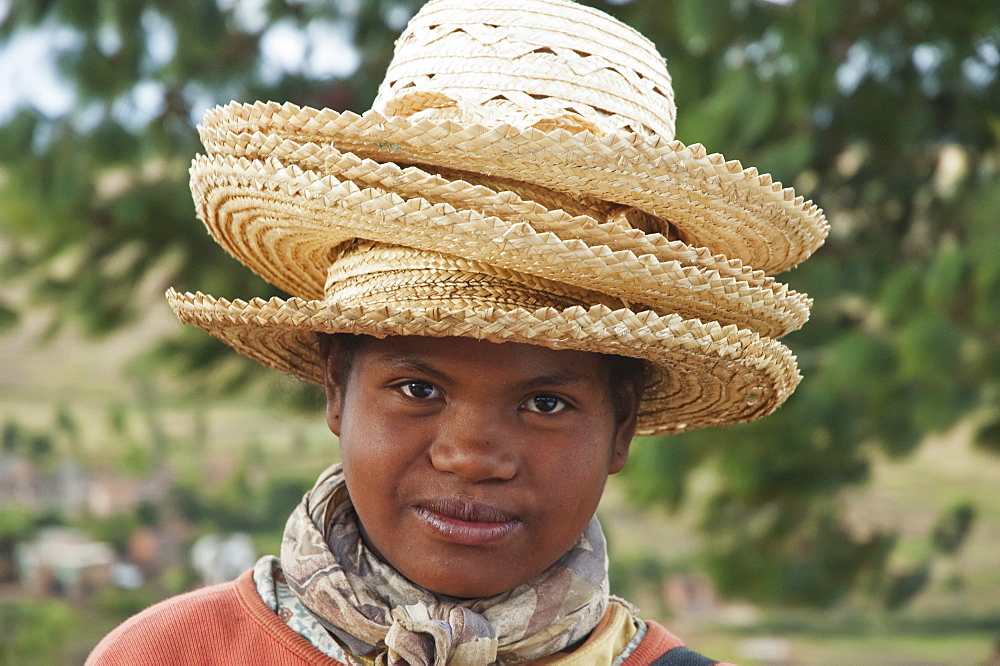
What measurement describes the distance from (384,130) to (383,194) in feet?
0.27

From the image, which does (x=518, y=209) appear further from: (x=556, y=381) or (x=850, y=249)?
(x=850, y=249)

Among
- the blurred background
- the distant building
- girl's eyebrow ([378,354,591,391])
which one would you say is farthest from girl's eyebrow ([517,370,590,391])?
the distant building

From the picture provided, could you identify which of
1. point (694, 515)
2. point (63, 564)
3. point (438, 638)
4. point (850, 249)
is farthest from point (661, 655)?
point (63, 564)

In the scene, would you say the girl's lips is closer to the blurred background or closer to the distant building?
the blurred background

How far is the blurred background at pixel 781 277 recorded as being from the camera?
3357 millimetres

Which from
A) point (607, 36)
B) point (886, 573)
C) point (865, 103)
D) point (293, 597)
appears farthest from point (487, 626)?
point (886, 573)

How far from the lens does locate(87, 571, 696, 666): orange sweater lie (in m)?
1.49

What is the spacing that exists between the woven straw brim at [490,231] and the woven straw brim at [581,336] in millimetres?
46

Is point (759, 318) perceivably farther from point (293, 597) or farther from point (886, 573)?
point (886, 573)

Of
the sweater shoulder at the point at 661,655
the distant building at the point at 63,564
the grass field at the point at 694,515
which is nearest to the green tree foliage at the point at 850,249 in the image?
the grass field at the point at 694,515

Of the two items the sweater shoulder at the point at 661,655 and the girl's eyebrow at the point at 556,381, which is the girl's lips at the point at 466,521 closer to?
the girl's eyebrow at the point at 556,381

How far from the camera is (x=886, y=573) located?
460cm

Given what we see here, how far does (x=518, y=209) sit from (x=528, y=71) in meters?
0.25

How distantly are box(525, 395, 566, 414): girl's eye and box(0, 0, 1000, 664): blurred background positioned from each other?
1.37 m
